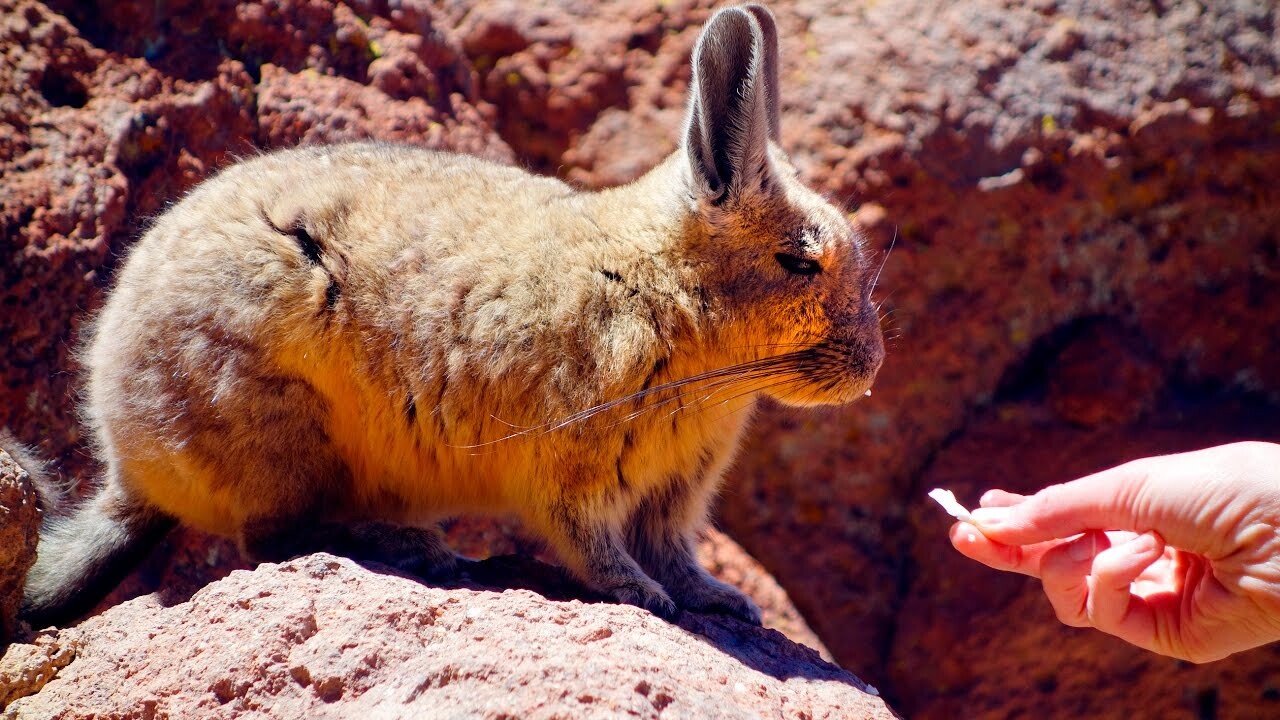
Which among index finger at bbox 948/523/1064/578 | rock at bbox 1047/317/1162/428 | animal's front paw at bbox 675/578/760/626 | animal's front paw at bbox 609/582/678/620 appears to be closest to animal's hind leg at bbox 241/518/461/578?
animal's front paw at bbox 609/582/678/620

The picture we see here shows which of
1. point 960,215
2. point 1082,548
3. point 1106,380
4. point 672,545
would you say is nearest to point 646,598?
point 672,545

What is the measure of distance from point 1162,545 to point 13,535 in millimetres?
3438

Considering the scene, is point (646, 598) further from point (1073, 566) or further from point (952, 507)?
point (1073, 566)

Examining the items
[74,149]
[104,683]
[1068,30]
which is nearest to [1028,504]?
[104,683]

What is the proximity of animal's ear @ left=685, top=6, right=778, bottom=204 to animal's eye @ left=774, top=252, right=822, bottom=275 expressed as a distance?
25 centimetres

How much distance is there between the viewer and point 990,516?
323 centimetres

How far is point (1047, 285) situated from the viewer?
5828 millimetres

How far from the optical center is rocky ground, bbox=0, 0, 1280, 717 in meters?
5.52

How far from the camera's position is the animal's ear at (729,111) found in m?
3.59

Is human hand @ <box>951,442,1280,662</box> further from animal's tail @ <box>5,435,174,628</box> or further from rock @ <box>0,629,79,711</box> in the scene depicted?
animal's tail @ <box>5,435,174,628</box>

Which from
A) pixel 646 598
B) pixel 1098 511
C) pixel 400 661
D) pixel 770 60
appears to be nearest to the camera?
pixel 400 661

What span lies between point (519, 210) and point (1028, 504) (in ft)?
6.69

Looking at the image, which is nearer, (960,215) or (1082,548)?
(1082,548)

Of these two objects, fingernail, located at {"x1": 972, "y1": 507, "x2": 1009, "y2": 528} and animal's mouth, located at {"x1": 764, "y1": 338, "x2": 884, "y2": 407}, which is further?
animal's mouth, located at {"x1": 764, "y1": 338, "x2": 884, "y2": 407}
